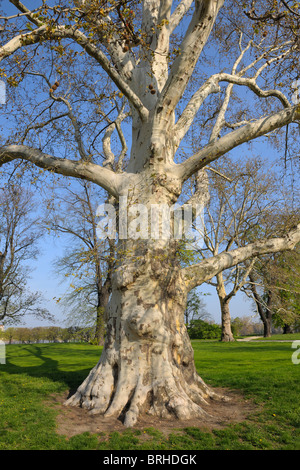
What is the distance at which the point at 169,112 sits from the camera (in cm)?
715

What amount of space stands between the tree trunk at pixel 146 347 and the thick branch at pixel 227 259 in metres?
0.38

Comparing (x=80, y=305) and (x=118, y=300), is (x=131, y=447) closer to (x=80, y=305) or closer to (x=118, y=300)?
(x=118, y=300)

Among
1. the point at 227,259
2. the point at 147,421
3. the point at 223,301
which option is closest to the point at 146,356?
the point at 147,421

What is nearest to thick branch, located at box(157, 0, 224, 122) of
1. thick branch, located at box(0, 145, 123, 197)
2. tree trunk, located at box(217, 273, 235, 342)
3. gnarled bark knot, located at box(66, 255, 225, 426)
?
thick branch, located at box(0, 145, 123, 197)

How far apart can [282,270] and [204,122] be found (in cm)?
1287

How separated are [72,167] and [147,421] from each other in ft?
16.3

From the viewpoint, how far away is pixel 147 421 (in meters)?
5.80

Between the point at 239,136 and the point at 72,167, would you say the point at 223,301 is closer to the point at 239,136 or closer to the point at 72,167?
the point at 239,136

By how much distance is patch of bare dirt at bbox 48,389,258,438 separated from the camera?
18.3 feet

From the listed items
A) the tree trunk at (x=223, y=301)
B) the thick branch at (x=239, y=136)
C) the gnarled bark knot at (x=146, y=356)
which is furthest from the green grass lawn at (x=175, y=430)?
the tree trunk at (x=223, y=301)

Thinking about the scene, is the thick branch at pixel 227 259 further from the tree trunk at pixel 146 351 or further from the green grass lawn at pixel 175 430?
the green grass lawn at pixel 175 430

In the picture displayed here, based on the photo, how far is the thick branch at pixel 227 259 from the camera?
757 centimetres

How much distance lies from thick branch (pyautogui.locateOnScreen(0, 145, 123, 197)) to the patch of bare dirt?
424 cm

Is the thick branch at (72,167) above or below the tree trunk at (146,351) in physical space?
above
